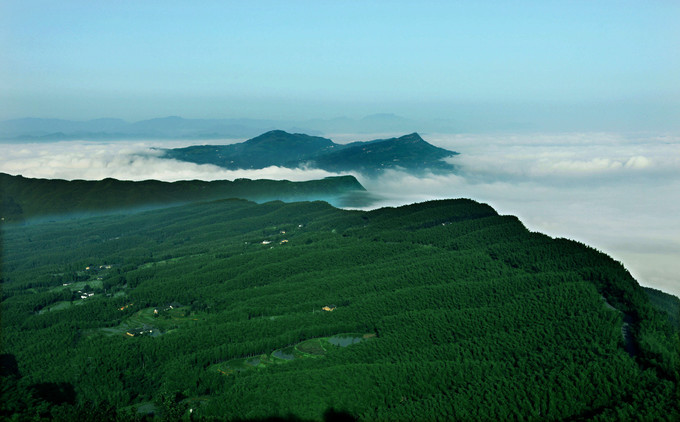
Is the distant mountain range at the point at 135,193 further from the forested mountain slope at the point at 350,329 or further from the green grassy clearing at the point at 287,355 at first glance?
the green grassy clearing at the point at 287,355

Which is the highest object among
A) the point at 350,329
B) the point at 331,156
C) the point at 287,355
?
the point at 331,156

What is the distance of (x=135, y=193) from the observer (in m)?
127

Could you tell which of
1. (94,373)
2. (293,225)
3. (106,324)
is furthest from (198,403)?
(293,225)

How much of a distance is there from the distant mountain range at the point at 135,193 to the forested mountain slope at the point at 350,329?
25880mm

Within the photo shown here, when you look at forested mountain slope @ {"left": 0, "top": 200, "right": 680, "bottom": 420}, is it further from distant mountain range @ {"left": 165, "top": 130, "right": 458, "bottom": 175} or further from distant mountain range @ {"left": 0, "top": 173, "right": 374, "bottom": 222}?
distant mountain range @ {"left": 165, "top": 130, "right": 458, "bottom": 175}

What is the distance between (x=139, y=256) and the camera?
9112 centimetres

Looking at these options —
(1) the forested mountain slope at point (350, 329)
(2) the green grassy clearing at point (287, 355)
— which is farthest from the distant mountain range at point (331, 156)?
(2) the green grassy clearing at point (287, 355)

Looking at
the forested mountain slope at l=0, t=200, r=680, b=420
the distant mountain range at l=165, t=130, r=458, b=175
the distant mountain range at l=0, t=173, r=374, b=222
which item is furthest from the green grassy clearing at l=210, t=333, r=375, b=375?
the distant mountain range at l=165, t=130, r=458, b=175

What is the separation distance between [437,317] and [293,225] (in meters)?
57.8

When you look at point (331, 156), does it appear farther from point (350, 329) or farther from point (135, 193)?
point (350, 329)

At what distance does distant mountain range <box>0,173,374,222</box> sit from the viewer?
11438 cm

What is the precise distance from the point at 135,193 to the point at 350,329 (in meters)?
90.1

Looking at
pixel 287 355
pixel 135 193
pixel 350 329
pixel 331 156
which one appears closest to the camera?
pixel 287 355

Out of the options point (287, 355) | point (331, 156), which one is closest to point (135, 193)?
point (331, 156)
